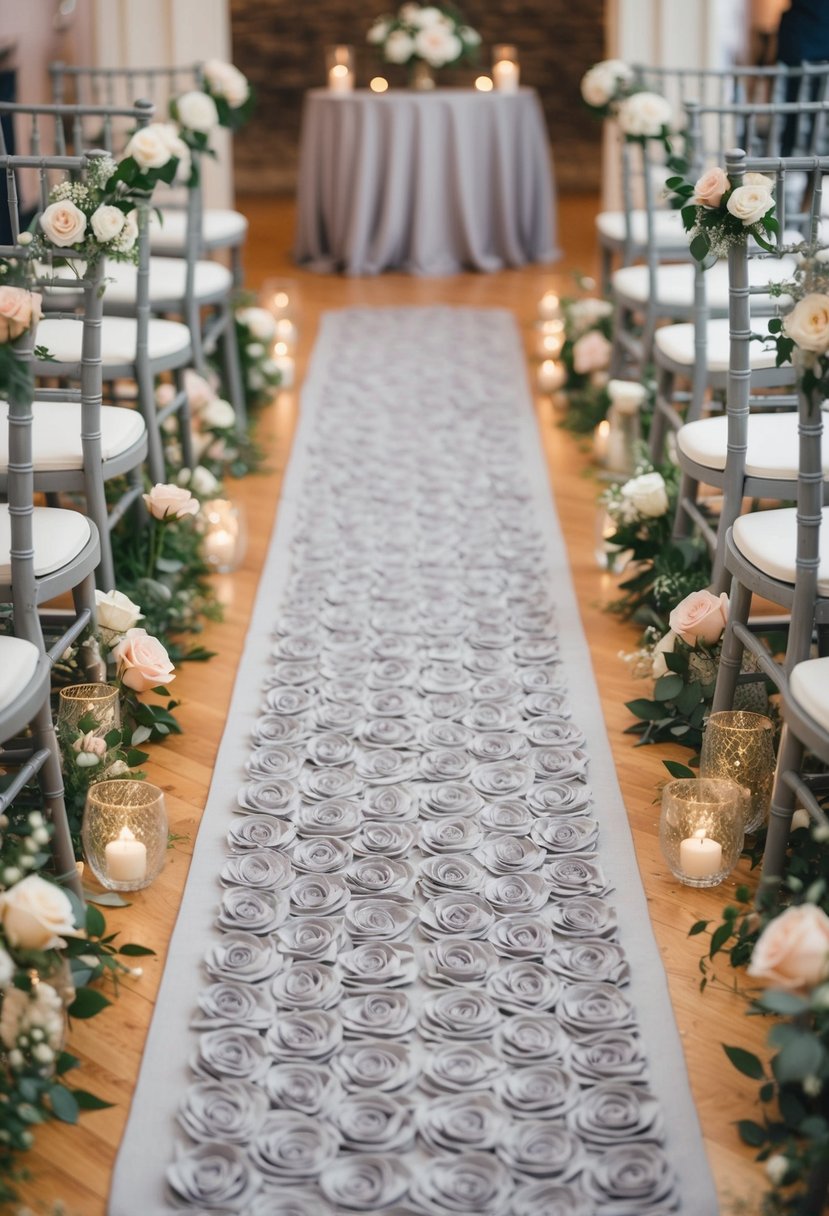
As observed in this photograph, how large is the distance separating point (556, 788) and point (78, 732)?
2.78ft

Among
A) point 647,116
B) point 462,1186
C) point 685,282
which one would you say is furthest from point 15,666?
point 647,116

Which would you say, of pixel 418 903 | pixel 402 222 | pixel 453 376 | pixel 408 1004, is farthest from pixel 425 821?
pixel 402 222

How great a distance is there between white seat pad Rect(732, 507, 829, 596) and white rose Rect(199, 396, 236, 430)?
2.03 m

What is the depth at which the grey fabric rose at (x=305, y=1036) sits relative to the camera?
6.26 ft

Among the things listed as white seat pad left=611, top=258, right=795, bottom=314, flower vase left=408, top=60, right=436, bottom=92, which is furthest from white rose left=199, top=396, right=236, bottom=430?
flower vase left=408, top=60, right=436, bottom=92

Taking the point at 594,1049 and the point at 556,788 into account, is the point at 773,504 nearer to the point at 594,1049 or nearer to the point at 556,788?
the point at 556,788

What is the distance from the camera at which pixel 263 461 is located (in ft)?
14.5

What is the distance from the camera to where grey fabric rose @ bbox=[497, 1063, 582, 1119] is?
1.81m

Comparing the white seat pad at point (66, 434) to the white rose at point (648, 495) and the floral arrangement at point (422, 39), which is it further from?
the floral arrangement at point (422, 39)

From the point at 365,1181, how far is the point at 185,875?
2.52 feet

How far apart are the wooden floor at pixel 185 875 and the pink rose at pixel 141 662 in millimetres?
154

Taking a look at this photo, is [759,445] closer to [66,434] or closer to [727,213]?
[727,213]

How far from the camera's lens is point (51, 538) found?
2352mm

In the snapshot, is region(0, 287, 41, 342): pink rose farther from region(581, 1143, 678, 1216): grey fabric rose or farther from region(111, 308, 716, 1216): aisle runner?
region(581, 1143, 678, 1216): grey fabric rose
